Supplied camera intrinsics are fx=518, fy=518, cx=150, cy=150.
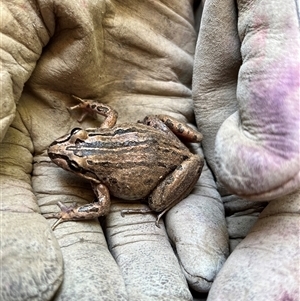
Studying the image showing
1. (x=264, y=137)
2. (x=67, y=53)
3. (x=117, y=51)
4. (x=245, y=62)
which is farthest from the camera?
(x=117, y=51)

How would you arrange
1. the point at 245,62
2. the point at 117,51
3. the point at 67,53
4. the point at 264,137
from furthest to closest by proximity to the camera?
the point at 117,51, the point at 67,53, the point at 245,62, the point at 264,137

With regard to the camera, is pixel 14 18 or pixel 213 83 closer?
pixel 14 18

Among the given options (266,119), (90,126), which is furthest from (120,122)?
(266,119)

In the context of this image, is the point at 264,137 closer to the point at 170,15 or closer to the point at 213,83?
the point at 213,83

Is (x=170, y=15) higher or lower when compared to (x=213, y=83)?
higher

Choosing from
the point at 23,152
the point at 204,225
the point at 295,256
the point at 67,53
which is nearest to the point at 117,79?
the point at 67,53

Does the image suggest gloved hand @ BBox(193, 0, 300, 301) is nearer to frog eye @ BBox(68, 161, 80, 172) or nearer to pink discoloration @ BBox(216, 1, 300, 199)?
pink discoloration @ BBox(216, 1, 300, 199)

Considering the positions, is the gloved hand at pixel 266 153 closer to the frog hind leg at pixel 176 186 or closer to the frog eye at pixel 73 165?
the frog hind leg at pixel 176 186
